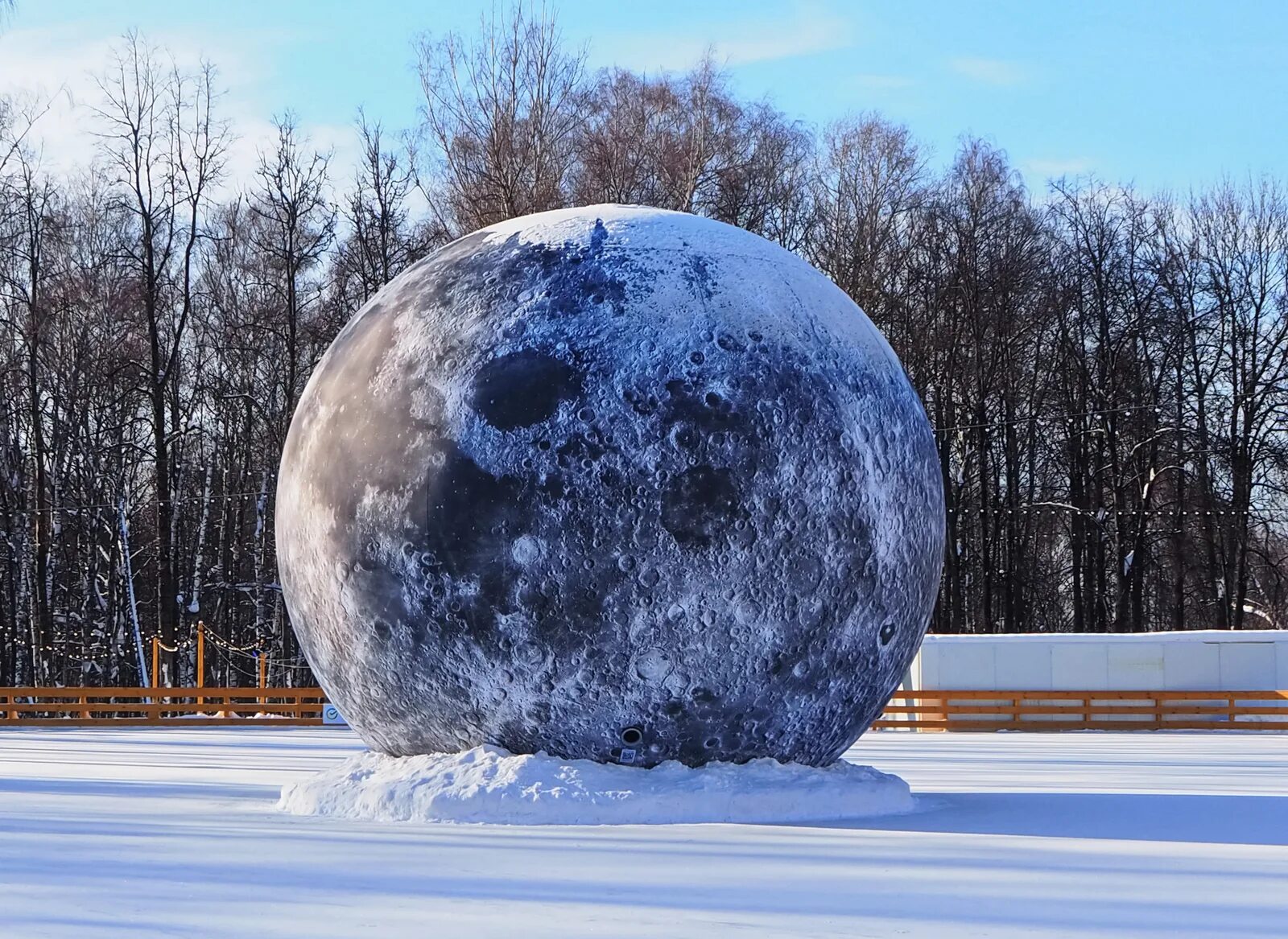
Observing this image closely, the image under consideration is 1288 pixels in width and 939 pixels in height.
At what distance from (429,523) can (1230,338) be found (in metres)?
28.4

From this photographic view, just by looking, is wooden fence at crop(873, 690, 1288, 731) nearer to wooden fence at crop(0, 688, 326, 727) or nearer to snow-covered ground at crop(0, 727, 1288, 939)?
wooden fence at crop(0, 688, 326, 727)

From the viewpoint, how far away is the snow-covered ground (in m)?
5.79

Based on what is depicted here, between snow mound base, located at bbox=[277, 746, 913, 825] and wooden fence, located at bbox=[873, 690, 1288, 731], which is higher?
snow mound base, located at bbox=[277, 746, 913, 825]

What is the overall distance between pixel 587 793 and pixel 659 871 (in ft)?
6.09

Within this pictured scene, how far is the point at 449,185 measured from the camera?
107 ft

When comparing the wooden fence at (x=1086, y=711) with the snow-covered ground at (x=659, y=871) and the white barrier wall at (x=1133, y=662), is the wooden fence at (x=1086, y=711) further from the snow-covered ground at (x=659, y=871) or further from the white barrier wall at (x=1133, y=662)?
the snow-covered ground at (x=659, y=871)

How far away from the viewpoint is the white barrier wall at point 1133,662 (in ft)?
82.9

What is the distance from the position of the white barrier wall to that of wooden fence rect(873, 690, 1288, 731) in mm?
247

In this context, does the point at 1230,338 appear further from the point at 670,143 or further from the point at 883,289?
the point at 670,143

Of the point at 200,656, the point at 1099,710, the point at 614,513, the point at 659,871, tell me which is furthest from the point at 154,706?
the point at 659,871

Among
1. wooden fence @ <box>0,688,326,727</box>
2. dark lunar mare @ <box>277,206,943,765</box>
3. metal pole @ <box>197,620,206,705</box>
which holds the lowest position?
wooden fence @ <box>0,688,326,727</box>

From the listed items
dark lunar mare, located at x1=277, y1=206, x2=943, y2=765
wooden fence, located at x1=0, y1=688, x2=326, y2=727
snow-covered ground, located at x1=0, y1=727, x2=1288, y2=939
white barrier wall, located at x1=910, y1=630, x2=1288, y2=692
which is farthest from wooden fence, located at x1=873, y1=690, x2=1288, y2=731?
dark lunar mare, located at x1=277, y1=206, x2=943, y2=765

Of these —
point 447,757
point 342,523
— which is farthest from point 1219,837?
point 342,523

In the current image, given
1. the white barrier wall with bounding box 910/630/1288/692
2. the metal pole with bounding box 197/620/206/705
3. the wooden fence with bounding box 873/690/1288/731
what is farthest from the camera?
the metal pole with bounding box 197/620/206/705
